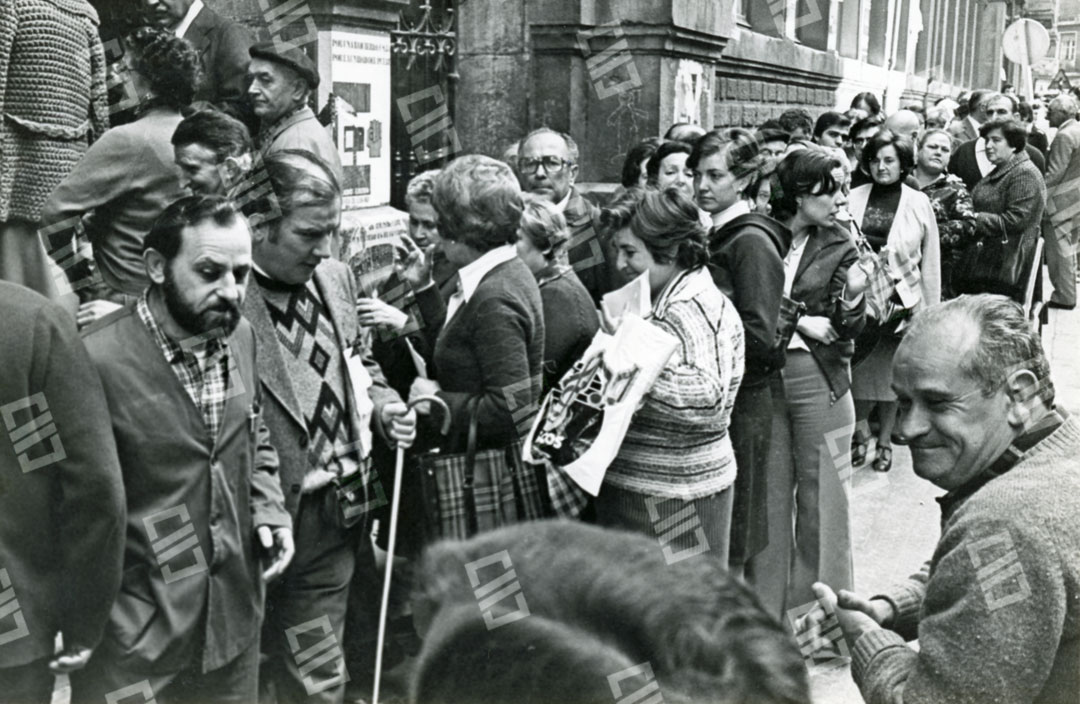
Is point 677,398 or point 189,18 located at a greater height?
point 189,18

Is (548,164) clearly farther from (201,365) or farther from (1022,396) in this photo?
(1022,396)

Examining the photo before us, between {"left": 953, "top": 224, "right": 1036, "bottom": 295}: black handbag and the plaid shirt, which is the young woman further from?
{"left": 953, "top": 224, "right": 1036, "bottom": 295}: black handbag

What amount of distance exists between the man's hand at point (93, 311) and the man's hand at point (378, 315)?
2.78 feet

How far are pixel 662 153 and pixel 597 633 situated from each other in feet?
17.6

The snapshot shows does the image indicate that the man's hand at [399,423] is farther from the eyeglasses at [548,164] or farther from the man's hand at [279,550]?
the eyeglasses at [548,164]

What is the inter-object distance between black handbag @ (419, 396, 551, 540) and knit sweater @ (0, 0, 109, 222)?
1454 millimetres

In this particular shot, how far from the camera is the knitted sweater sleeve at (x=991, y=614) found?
2180 mm

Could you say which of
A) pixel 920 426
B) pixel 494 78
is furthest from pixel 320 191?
pixel 494 78

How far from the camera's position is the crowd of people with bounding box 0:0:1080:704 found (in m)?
1.51

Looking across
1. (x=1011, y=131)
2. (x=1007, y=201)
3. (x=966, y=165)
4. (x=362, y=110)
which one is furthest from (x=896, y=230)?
(x=966, y=165)

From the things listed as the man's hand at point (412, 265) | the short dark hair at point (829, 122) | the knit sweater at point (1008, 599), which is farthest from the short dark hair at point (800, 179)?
the short dark hair at point (829, 122)

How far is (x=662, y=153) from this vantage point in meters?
6.54

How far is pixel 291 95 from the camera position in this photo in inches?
191

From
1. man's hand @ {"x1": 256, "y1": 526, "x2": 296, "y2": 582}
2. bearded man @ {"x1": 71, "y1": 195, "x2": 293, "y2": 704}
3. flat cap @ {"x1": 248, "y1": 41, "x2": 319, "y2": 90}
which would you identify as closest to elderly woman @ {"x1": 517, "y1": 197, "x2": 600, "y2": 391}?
flat cap @ {"x1": 248, "y1": 41, "x2": 319, "y2": 90}
